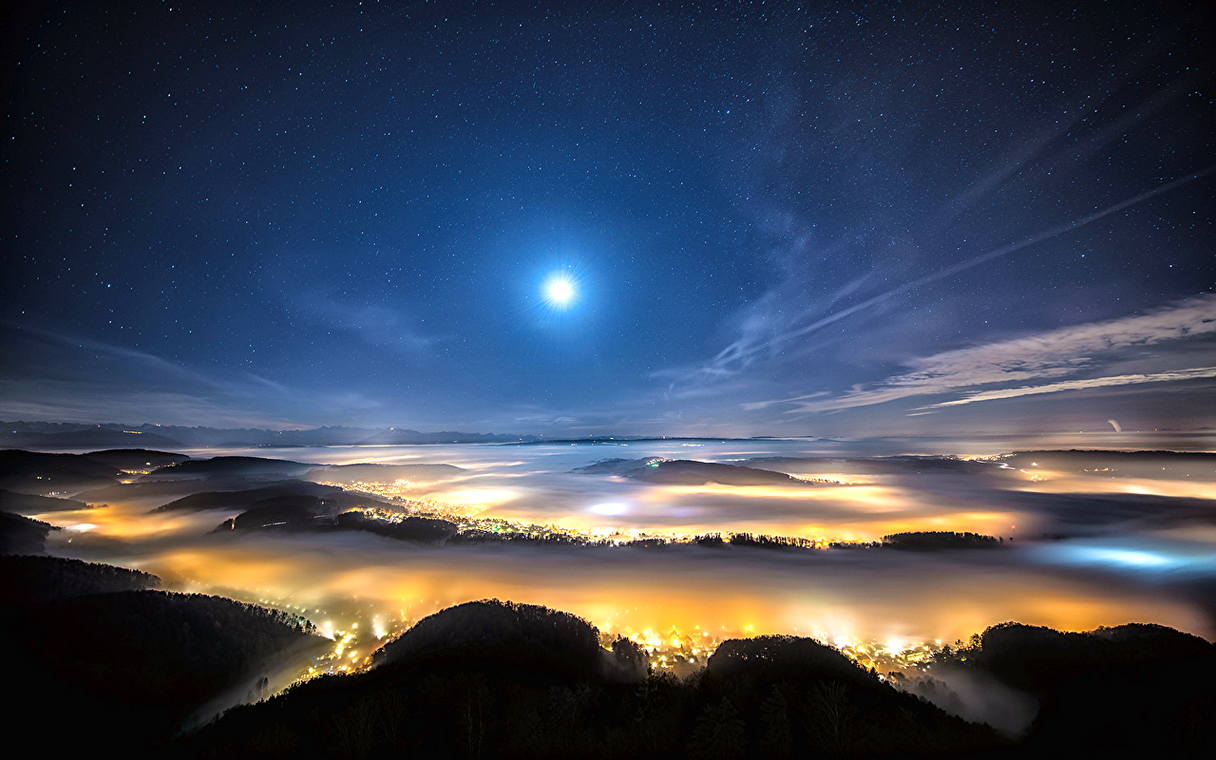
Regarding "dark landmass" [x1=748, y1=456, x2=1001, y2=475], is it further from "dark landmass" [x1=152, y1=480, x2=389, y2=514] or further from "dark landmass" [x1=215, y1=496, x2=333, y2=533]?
"dark landmass" [x1=215, y1=496, x2=333, y2=533]

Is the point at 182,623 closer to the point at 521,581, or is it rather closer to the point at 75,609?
the point at 75,609

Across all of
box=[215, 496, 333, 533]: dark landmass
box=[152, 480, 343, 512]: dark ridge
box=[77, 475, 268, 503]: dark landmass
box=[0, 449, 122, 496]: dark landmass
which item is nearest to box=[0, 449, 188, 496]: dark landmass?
box=[0, 449, 122, 496]: dark landmass

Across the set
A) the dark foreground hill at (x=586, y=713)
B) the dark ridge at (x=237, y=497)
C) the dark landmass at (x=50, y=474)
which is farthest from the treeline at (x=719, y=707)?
the dark landmass at (x=50, y=474)

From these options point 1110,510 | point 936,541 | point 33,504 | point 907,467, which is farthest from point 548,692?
point 907,467

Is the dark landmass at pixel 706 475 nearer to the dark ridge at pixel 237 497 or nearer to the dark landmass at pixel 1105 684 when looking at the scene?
the dark ridge at pixel 237 497

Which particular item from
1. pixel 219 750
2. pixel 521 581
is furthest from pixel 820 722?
pixel 521 581

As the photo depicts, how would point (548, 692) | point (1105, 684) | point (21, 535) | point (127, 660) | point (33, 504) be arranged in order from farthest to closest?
point (33, 504), point (21, 535), point (127, 660), point (1105, 684), point (548, 692)

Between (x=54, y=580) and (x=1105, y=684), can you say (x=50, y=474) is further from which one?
(x=1105, y=684)
